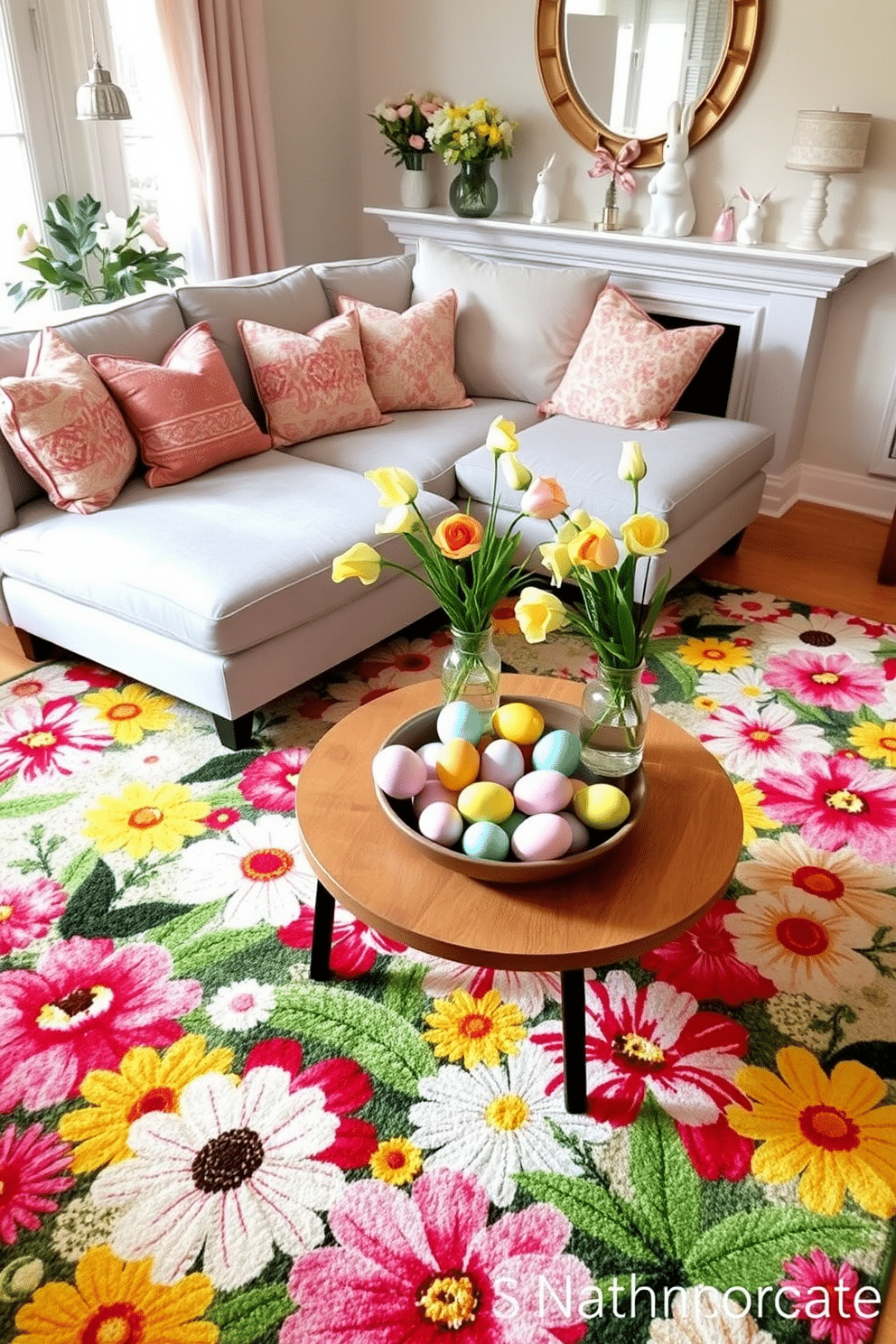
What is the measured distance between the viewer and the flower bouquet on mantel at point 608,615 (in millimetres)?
1438

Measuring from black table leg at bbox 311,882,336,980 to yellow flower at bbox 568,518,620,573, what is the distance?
73cm

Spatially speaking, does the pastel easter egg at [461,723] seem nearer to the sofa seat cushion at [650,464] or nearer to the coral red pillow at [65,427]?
the sofa seat cushion at [650,464]

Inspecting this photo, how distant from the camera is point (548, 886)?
1533 mm

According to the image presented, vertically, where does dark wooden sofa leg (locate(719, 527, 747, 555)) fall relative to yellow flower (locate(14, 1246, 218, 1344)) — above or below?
above

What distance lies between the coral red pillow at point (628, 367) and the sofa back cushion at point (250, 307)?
2.86 ft

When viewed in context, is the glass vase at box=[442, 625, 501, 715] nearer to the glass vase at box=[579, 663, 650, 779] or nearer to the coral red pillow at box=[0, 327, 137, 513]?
the glass vase at box=[579, 663, 650, 779]

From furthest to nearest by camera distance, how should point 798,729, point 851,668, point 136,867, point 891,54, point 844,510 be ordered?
point 844,510 → point 891,54 → point 851,668 → point 798,729 → point 136,867

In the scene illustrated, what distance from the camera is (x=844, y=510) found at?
3.91 m


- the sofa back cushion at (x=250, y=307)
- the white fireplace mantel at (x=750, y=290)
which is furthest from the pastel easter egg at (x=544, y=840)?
the white fireplace mantel at (x=750, y=290)

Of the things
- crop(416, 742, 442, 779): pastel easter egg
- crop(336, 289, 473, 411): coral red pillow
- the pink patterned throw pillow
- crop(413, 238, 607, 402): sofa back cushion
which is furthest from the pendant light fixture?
crop(416, 742, 442, 779): pastel easter egg

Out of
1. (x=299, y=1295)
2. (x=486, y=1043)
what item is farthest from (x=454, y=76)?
(x=299, y=1295)

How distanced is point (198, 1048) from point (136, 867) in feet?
1.64

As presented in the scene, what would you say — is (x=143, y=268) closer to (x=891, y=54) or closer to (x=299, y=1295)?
(x=891, y=54)

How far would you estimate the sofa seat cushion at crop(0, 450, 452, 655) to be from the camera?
2283 mm
